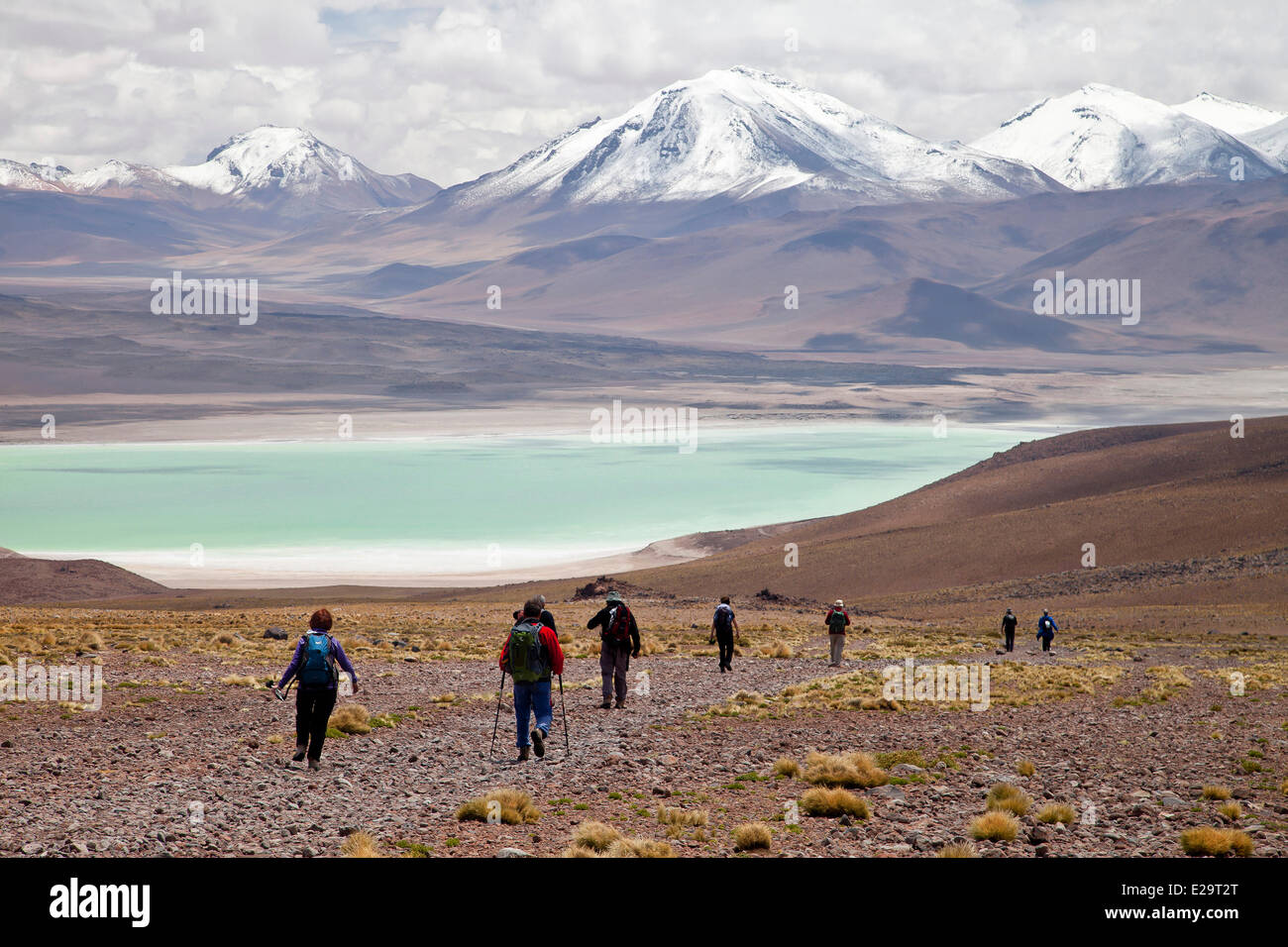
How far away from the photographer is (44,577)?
4172 centimetres

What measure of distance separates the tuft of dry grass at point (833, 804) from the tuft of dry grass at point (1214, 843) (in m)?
1.94

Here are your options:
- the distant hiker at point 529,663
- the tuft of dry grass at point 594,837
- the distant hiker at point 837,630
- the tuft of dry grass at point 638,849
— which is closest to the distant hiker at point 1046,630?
the distant hiker at point 837,630

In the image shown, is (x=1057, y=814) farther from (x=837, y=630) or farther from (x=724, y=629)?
(x=837, y=630)

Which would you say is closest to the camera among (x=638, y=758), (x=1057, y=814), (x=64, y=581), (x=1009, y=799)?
(x=1057, y=814)

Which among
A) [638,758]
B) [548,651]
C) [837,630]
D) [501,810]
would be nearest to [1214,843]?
[501,810]

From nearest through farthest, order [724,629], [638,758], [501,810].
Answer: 1. [501,810]
2. [638,758]
3. [724,629]

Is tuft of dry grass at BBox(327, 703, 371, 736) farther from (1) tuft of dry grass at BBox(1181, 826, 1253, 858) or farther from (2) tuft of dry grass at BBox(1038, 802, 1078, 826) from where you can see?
(1) tuft of dry grass at BBox(1181, 826, 1253, 858)

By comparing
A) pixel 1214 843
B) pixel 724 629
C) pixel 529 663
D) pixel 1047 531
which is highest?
pixel 1047 531

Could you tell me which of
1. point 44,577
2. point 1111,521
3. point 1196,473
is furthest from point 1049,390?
point 44,577

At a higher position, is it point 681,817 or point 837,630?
point 837,630

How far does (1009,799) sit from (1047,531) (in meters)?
34.2

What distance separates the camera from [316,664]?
937 cm

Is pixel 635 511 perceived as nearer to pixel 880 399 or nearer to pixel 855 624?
pixel 855 624
